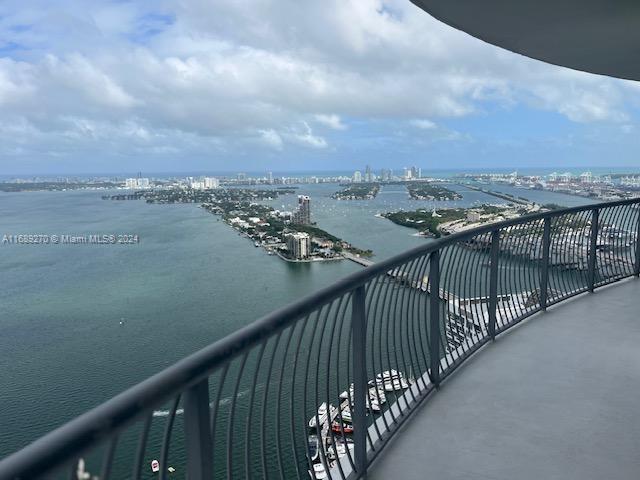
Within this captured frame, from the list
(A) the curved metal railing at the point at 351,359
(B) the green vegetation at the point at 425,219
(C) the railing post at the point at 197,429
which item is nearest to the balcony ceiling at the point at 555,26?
(A) the curved metal railing at the point at 351,359

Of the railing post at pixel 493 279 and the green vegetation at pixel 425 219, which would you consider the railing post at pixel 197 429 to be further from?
the green vegetation at pixel 425 219

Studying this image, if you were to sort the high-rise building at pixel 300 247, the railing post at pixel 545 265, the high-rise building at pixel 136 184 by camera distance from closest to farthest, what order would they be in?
the railing post at pixel 545 265, the high-rise building at pixel 300 247, the high-rise building at pixel 136 184

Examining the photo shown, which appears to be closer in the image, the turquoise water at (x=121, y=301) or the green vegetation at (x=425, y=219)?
the turquoise water at (x=121, y=301)

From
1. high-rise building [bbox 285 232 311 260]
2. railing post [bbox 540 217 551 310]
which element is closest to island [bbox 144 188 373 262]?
high-rise building [bbox 285 232 311 260]

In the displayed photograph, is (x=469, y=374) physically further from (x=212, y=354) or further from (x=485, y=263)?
(x=212, y=354)

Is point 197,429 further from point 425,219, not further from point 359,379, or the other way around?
point 425,219

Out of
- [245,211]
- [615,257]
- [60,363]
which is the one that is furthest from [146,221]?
[615,257]

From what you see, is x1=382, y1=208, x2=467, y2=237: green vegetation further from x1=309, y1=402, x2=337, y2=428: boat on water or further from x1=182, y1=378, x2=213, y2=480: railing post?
x1=182, y1=378, x2=213, y2=480: railing post
